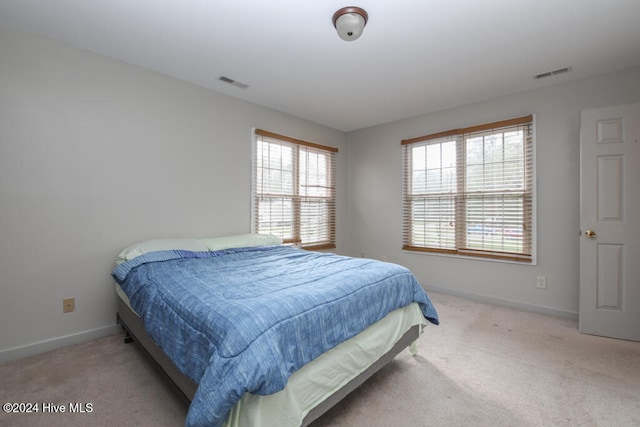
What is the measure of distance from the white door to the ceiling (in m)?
0.62

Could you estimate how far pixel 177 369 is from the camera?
150cm

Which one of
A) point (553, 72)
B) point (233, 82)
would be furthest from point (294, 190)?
point (553, 72)

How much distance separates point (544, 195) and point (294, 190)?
2.95m

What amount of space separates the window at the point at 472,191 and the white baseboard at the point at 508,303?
1.66 feet

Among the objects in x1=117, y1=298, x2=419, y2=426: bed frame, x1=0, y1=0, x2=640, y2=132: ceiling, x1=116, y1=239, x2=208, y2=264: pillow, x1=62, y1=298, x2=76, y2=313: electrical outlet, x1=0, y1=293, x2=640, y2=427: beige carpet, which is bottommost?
x1=0, y1=293, x2=640, y2=427: beige carpet

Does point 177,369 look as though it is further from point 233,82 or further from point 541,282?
point 541,282

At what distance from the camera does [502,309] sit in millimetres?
3195

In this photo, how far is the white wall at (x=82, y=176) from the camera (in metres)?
2.12

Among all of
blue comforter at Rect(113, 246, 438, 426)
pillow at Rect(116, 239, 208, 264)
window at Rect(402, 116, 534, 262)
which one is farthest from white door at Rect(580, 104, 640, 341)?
pillow at Rect(116, 239, 208, 264)

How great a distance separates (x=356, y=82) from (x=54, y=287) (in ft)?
10.7

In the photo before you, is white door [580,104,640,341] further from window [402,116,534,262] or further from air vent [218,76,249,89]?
air vent [218,76,249,89]

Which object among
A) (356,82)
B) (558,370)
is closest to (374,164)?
(356,82)

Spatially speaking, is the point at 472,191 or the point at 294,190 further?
the point at 294,190

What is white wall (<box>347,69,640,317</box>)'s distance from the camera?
114 inches
